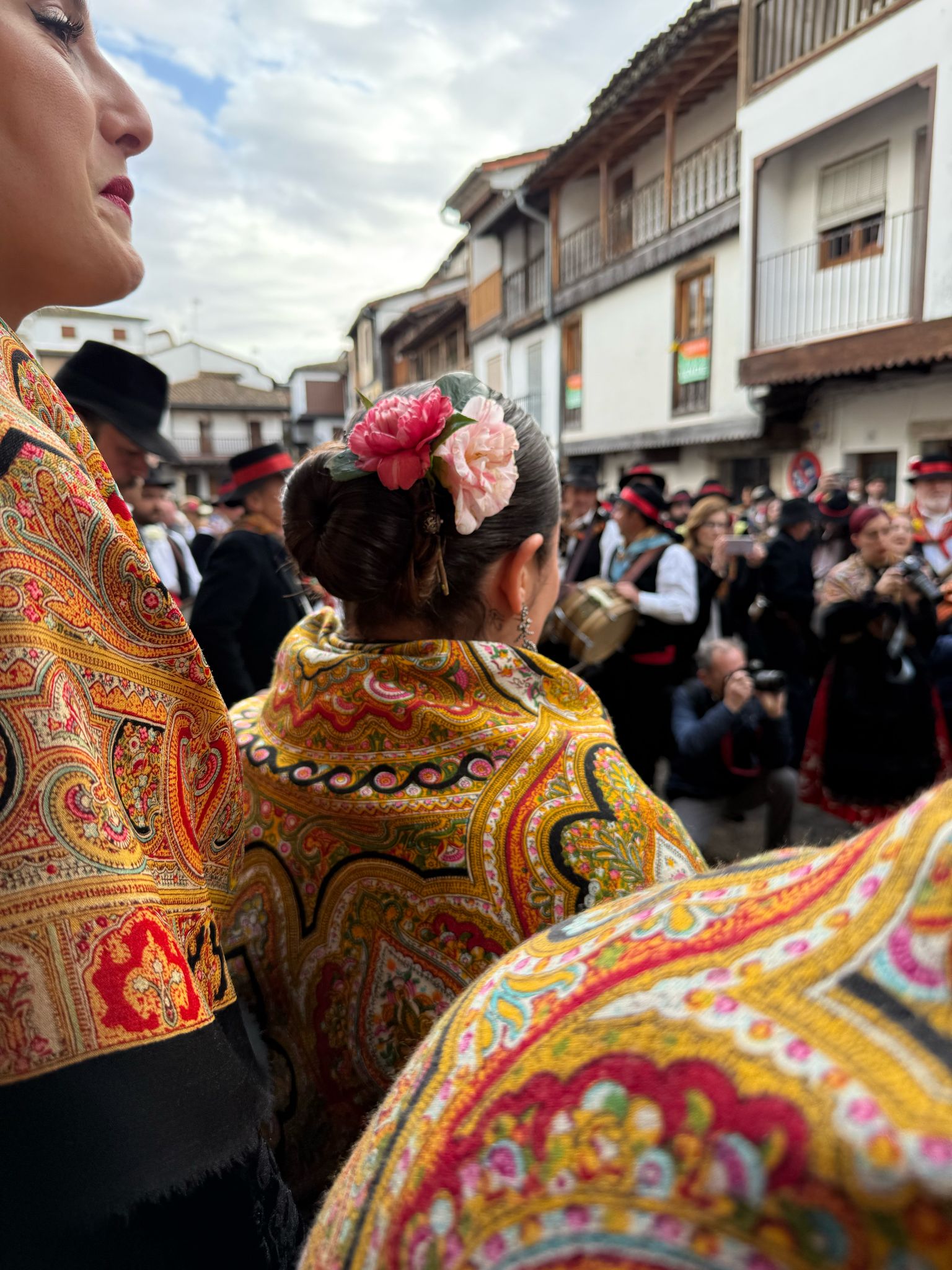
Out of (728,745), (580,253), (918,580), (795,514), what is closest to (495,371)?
(580,253)

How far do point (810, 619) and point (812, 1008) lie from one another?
5.06 m

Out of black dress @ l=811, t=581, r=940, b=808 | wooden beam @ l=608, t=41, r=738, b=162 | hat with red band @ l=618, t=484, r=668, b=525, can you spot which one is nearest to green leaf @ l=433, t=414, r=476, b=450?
black dress @ l=811, t=581, r=940, b=808

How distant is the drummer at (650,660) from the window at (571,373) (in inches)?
518

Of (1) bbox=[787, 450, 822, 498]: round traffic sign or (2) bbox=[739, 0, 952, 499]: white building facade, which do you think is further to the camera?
(1) bbox=[787, 450, 822, 498]: round traffic sign

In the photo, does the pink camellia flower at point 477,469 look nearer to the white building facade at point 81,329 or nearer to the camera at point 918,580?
the camera at point 918,580

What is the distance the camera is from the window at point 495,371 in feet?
69.3

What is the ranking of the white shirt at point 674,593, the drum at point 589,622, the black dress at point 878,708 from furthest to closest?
the white shirt at point 674,593, the black dress at point 878,708, the drum at point 589,622

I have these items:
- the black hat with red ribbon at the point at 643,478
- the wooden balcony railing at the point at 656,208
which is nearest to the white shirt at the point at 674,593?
the black hat with red ribbon at the point at 643,478

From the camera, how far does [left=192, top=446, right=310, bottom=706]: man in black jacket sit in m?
3.16

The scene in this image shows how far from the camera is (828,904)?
386 millimetres

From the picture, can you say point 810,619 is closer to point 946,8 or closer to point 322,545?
point 322,545

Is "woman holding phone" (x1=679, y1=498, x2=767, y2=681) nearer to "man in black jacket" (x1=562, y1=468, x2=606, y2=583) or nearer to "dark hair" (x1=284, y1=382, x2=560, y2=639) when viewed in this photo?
"man in black jacket" (x1=562, y1=468, x2=606, y2=583)

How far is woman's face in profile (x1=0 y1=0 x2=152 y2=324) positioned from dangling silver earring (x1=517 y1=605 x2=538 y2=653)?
2.51 feet

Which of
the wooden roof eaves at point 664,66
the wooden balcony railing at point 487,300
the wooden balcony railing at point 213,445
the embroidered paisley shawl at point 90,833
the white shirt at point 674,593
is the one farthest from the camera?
the wooden balcony railing at point 213,445
